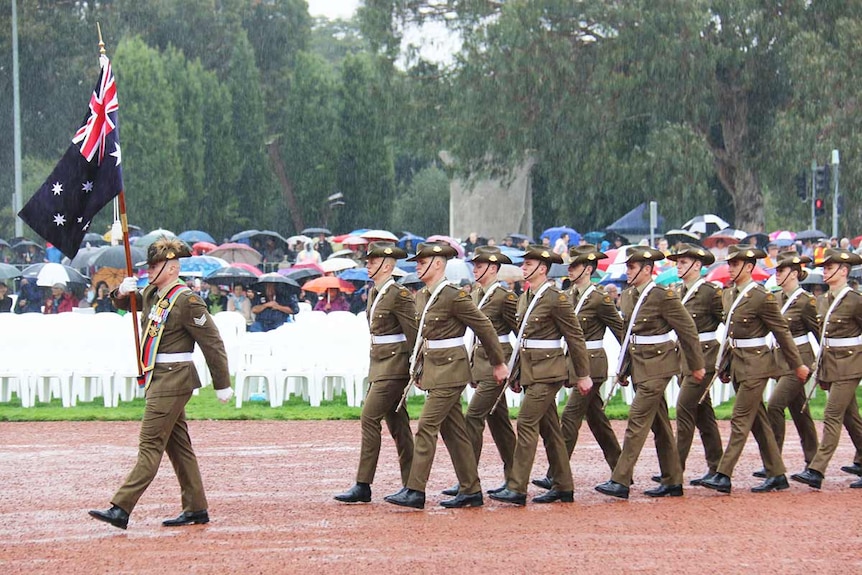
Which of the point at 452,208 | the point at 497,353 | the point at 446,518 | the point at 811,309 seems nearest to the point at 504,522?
the point at 446,518

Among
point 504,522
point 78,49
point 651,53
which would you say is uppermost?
point 78,49

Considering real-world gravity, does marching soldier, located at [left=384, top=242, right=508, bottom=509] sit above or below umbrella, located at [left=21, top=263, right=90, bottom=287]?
below

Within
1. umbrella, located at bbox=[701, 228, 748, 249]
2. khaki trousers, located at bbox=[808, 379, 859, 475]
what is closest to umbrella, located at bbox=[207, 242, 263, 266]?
umbrella, located at bbox=[701, 228, 748, 249]

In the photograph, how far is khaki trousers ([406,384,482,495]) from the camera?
1052cm

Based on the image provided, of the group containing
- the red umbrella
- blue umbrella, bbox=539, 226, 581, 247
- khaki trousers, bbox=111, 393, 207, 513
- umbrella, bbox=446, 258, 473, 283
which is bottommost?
khaki trousers, bbox=111, 393, 207, 513

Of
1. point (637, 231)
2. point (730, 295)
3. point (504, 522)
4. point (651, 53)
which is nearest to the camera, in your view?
point (504, 522)

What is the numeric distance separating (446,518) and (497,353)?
4.05 ft

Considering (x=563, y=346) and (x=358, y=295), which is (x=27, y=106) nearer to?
(x=358, y=295)

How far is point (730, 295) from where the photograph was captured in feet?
38.9

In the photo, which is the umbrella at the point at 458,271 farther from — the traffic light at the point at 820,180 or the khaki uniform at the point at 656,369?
the khaki uniform at the point at 656,369

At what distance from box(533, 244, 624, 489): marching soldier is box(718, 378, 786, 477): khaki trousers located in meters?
0.89

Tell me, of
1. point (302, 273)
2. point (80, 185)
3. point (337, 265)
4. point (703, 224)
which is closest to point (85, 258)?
point (302, 273)

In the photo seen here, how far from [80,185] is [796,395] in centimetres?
597

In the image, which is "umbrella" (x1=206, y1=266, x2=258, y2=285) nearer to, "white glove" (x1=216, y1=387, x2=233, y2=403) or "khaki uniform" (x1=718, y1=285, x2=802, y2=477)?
"khaki uniform" (x1=718, y1=285, x2=802, y2=477)
